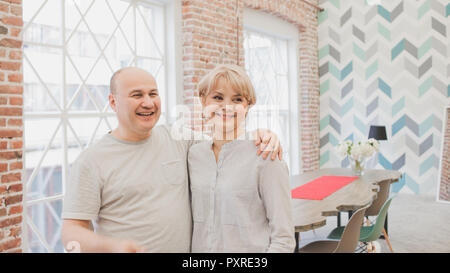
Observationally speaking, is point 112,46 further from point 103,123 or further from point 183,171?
point 183,171

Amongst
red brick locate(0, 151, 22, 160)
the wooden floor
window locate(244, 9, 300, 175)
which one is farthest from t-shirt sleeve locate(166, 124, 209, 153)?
window locate(244, 9, 300, 175)

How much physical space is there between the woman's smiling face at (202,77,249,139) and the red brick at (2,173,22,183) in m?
1.96

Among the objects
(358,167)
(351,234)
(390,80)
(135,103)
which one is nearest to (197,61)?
(358,167)

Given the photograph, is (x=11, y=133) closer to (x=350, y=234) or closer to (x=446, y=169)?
(x=350, y=234)

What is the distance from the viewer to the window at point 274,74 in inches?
242

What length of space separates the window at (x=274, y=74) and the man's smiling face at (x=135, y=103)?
14.1 feet

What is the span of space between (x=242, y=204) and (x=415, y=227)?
442 centimetres

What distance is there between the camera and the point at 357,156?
4.60 meters

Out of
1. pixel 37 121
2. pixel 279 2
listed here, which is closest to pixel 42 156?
pixel 37 121

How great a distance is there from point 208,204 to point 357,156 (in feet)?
11.5

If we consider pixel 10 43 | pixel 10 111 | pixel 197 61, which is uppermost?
pixel 197 61

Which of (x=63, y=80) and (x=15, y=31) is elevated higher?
(x=15, y=31)

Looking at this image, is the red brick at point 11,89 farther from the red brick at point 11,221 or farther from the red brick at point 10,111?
the red brick at point 11,221

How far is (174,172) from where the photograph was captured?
61.1 inches
